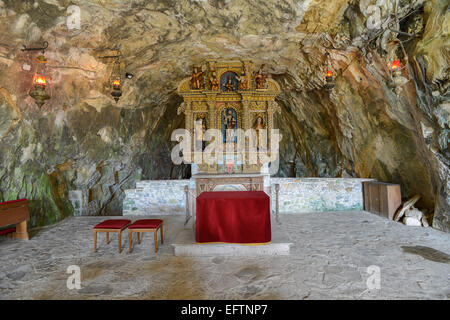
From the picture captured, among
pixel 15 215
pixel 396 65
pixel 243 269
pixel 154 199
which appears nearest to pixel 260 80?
pixel 396 65

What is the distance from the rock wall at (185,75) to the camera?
4984 mm

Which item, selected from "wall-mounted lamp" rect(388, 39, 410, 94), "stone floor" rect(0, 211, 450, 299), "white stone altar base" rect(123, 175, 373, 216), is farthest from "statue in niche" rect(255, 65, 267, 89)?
"stone floor" rect(0, 211, 450, 299)

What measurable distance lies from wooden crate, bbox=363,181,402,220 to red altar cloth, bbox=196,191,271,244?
4.55 m

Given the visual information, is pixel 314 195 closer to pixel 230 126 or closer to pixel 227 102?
pixel 230 126

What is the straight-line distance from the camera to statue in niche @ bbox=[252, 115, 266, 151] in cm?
855

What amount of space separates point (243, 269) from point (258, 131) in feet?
18.8

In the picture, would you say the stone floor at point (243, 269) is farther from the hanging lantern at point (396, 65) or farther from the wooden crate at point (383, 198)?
the hanging lantern at point (396, 65)

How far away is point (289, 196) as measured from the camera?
785 centimetres

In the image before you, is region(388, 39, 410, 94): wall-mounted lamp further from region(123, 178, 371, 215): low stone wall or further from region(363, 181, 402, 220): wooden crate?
region(123, 178, 371, 215): low stone wall

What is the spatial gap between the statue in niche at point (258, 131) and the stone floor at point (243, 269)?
149 inches

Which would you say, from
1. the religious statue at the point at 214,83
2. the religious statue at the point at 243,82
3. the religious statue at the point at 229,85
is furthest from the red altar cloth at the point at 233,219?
the religious statue at the point at 229,85

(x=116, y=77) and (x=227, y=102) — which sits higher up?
(x=116, y=77)
